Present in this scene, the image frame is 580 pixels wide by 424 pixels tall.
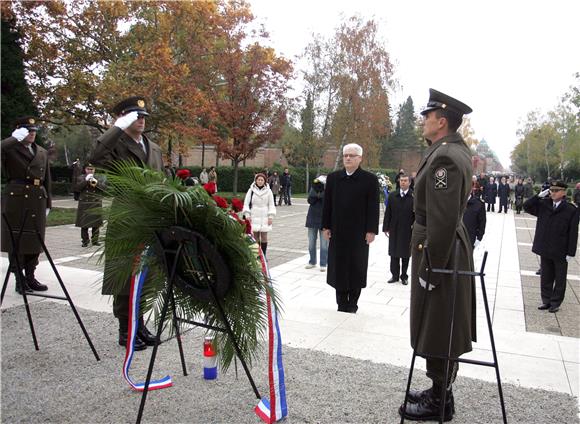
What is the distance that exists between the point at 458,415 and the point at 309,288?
4.02 meters

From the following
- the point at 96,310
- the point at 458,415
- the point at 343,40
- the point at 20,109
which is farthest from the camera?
the point at 343,40

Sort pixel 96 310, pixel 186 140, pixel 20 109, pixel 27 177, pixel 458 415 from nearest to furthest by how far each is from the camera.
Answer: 1. pixel 458 415
2. pixel 96 310
3. pixel 27 177
4. pixel 20 109
5. pixel 186 140

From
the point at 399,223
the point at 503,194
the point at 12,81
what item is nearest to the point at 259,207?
the point at 399,223

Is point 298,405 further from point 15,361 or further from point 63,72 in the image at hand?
point 63,72

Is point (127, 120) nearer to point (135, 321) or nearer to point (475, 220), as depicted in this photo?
point (135, 321)

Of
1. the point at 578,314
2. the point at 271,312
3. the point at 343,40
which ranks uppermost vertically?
the point at 343,40

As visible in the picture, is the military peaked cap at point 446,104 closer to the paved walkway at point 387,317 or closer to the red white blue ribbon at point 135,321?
the paved walkway at point 387,317

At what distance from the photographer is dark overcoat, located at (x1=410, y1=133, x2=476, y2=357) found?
2.66 meters

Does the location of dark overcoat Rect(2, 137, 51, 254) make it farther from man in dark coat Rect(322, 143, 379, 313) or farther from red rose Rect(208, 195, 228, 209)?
red rose Rect(208, 195, 228, 209)

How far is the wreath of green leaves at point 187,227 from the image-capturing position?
101 inches

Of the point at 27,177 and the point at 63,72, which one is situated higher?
the point at 63,72

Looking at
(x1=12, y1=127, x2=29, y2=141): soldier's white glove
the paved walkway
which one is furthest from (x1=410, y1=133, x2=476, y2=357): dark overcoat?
(x1=12, y1=127, x2=29, y2=141): soldier's white glove

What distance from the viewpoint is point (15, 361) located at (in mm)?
3787

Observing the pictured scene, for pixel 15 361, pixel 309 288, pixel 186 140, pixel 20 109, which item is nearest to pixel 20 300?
pixel 15 361
